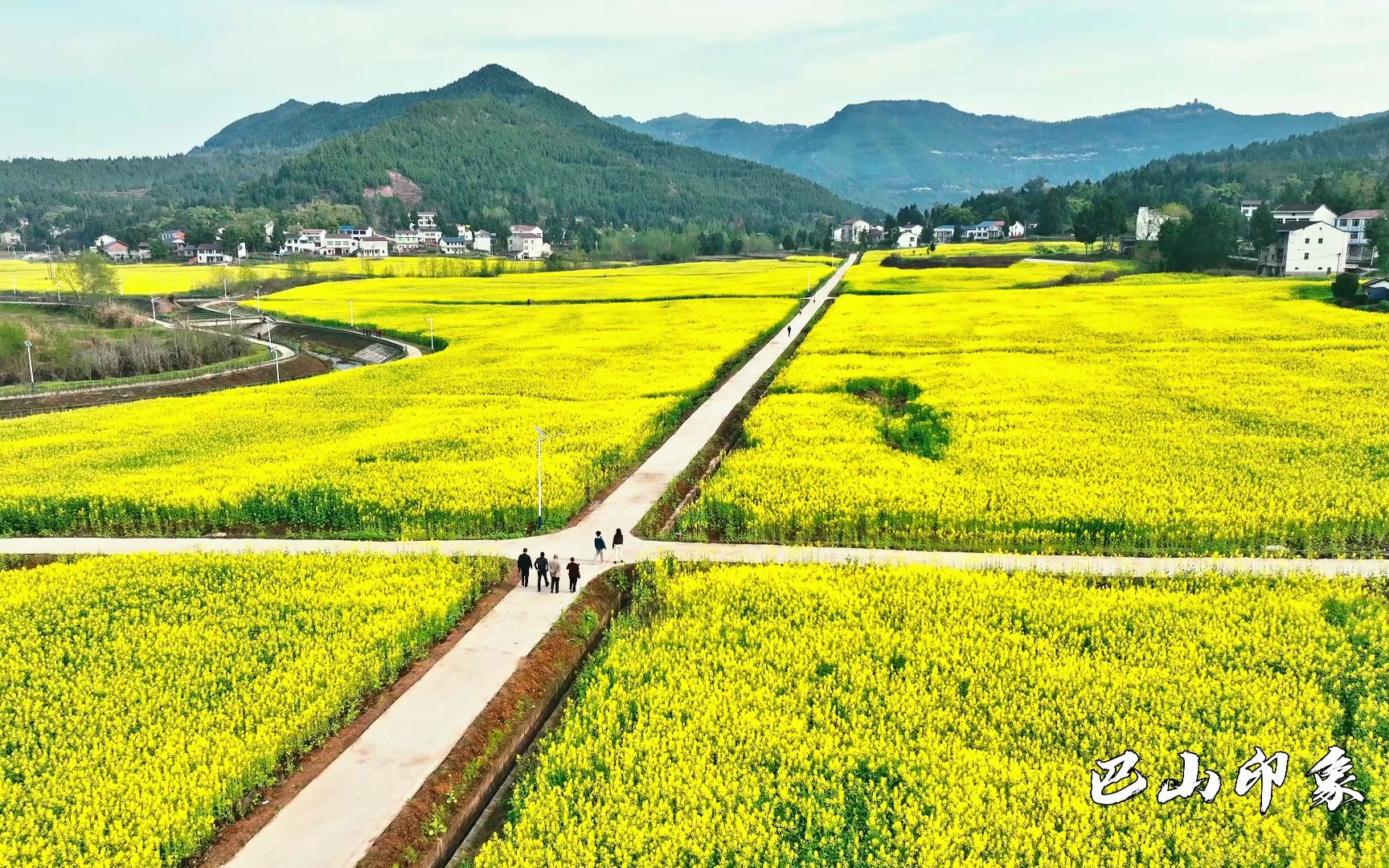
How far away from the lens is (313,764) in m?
15.0

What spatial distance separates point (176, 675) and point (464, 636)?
223 inches

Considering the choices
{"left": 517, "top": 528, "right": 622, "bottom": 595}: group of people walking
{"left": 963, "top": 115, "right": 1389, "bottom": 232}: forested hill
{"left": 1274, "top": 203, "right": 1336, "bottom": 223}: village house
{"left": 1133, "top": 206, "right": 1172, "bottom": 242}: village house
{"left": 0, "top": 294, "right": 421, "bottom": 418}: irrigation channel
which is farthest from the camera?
{"left": 963, "top": 115, "right": 1389, "bottom": 232}: forested hill

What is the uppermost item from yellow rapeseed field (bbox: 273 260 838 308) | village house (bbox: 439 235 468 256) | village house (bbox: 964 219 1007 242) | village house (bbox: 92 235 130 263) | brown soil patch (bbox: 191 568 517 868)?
village house (bbox: 964 219 1007 242)

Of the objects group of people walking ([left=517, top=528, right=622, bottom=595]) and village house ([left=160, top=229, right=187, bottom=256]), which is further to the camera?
village house ([left=160, top=229, right=187, bottom=256])

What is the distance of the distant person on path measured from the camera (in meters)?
21.6

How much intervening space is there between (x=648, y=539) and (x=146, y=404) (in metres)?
36.0

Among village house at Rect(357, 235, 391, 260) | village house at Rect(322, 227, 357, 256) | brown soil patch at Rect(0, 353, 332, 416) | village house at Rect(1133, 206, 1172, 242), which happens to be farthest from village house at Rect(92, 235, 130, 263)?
village house at Rect(1133, 206, 1172, 242)

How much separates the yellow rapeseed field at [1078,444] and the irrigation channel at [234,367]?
126ft

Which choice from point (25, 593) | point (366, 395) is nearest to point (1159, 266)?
point (366, 395)

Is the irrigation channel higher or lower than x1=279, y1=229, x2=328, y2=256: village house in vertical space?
lower

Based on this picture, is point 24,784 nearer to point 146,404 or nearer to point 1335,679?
point 1335,679

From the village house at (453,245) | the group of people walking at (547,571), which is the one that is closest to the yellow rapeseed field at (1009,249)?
the village house at (453,245)

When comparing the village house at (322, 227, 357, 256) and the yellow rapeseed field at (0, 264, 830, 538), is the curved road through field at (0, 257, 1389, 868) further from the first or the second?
the village house at (322, 227, 357, 256)

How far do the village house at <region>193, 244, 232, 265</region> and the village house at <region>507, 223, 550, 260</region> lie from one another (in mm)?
54722
